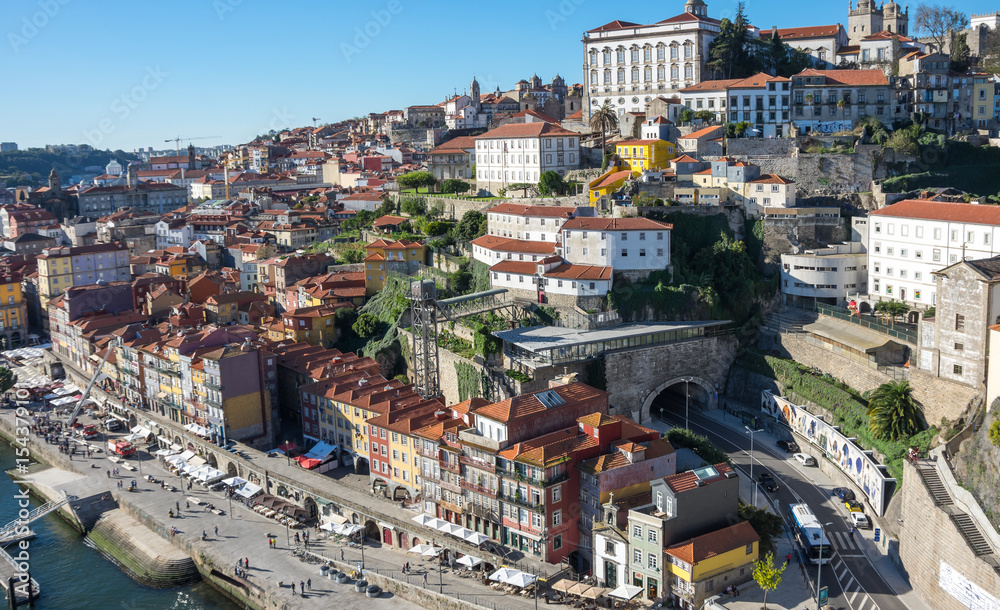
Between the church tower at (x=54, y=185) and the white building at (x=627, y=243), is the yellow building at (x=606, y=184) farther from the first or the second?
the church tower at (x=54, y=185)

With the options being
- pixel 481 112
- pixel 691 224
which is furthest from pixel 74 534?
pixel 481 112

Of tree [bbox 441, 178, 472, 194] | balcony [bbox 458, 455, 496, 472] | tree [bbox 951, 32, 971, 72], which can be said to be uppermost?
tree [bbox 951, 32, 971, 72]

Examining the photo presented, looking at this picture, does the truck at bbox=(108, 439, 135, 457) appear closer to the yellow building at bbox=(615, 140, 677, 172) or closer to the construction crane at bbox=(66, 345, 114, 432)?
the construction crane at bbox=(66, 345, 114, 432)

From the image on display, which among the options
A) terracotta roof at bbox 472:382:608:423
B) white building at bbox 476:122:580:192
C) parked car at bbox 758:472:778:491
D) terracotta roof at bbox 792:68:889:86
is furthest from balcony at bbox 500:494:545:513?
terracotta roof at bbox 792:68:889:86

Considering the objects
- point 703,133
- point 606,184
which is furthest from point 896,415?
point 703,133

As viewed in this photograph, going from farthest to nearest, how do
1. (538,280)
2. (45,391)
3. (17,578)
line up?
(45,391) → (538,280) → (17,578)

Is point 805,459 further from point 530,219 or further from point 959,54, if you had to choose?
point 959,54

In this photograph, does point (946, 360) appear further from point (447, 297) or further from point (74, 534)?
point (74, 534)

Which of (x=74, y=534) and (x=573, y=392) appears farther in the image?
(x=74, y=534)
